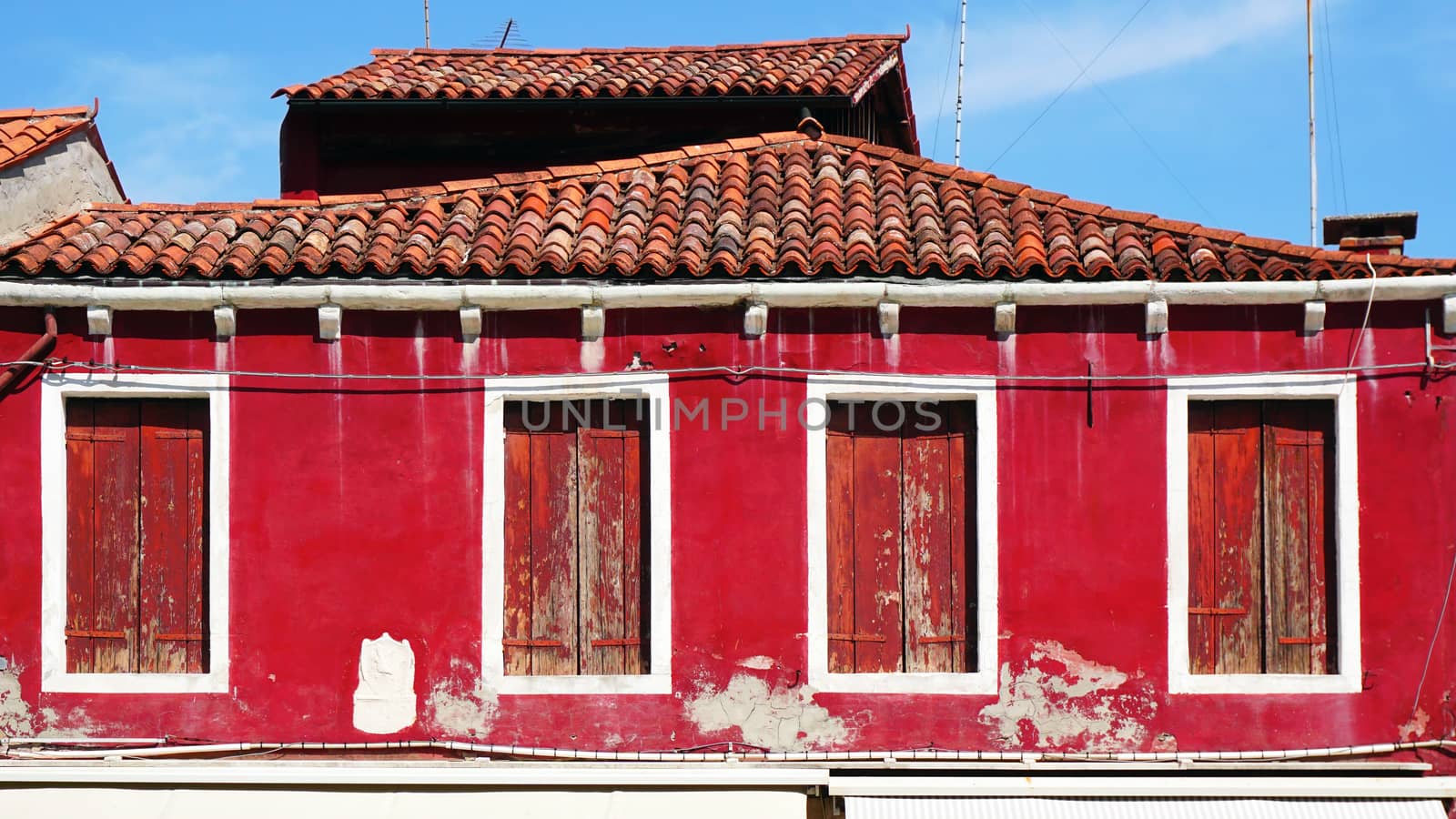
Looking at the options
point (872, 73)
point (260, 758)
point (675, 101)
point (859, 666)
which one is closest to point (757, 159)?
point (675, 101)

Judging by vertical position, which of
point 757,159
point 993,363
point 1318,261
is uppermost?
point 757,159

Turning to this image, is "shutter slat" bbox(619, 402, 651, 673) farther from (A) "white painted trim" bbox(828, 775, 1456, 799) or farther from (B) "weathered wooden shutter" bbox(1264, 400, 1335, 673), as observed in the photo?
(B) "weathered wooden shutter" bbox(1264, 400, 1335, 673)

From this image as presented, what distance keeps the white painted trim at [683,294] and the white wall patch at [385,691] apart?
6.98 feet

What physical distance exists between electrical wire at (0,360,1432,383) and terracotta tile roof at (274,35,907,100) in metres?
4.19

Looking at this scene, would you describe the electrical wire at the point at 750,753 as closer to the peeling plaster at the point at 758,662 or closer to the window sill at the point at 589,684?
→ the window sill at the point at 589,684

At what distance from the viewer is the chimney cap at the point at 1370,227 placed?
9570mm

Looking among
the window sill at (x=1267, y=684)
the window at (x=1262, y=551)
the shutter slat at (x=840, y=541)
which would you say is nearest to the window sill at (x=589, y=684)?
the shutter slat at (x=840, y=541)

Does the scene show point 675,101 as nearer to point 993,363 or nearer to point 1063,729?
point 993,363

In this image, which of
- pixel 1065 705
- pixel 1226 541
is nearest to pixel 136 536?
pixel 1065 705

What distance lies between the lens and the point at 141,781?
8.64 metres

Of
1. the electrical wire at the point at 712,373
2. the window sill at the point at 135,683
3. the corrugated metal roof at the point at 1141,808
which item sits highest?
the electrical wire at the point at 712,373

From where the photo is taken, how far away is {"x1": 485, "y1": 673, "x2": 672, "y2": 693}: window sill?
8859 millimetres

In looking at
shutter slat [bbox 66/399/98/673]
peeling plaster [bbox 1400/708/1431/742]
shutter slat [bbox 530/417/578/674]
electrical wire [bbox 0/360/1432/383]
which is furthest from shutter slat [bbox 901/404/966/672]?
shutter slat [bbox 66/399/98/673]

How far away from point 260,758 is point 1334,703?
6.46 m
